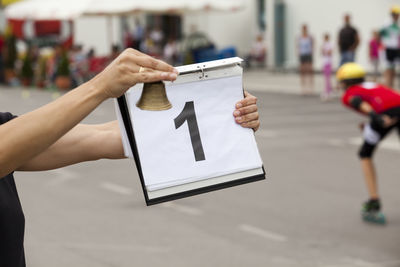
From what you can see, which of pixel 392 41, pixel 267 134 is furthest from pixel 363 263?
pixel 392 41

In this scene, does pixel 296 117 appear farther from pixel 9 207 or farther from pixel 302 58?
pixel 9 207

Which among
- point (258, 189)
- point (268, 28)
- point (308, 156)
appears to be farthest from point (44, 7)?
point (258, 189)

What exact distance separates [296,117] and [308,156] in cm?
556

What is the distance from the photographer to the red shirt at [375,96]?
897 cm

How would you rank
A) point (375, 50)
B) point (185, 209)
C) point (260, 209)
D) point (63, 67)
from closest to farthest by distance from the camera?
point (260, 209), point (185, 209), point (375, 50), point (63, 67)

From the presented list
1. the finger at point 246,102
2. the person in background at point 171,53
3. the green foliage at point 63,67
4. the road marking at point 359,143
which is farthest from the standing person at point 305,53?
the finger at point 246,102

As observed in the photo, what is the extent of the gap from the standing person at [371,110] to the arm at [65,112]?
6.62 metres

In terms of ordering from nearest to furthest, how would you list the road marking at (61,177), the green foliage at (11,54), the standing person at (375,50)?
the road marking at (61,177), the standing person at (375,50), the green foliage at (11,54)

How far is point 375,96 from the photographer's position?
29.7 ft

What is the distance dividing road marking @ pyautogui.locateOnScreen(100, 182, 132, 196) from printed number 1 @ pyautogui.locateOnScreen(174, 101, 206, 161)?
8015mm

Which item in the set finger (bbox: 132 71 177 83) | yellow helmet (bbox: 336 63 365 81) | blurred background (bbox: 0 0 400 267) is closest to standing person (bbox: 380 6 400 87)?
blurred background (bbox: 0 0 400 267)

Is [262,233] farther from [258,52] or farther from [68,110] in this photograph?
[258,52]

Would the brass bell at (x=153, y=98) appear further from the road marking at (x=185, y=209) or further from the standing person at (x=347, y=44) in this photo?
the standing person at (x=347, y=44)

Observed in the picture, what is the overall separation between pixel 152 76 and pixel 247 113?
0.43m
